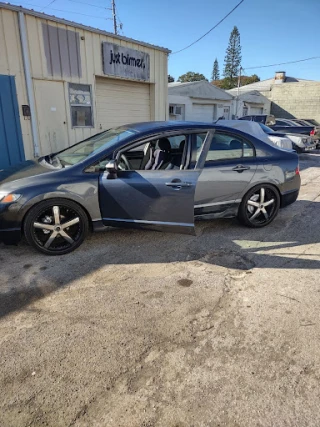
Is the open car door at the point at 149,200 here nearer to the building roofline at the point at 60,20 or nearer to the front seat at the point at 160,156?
the front seat at the point at 160,156

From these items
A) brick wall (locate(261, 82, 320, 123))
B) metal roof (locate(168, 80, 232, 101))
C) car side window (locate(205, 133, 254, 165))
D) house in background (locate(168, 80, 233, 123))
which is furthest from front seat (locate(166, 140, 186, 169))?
Result: brick wall (locate(261, 82, 320, 123))

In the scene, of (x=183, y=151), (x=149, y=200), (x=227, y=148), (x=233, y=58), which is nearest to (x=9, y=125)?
(x=183, y=151)

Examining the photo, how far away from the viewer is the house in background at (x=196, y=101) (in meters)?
18.5

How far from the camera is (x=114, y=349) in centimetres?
233

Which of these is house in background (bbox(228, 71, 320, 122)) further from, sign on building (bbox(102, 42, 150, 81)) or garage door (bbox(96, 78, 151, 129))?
sign on building (bbox(102, 42, 150, 81))

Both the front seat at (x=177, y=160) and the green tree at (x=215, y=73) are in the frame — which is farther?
the green tree at (x=215, y=73)

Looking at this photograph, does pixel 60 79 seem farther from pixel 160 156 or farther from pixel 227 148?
pixel 227 148

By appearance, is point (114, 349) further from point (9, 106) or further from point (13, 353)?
point (9, 106)

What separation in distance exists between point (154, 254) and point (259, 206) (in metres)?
1.83

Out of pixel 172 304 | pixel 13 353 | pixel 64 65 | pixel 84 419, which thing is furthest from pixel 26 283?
pixel 64 65

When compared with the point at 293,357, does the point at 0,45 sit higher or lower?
higher

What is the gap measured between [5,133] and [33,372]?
645cm

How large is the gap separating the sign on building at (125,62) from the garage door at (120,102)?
0.33 metres

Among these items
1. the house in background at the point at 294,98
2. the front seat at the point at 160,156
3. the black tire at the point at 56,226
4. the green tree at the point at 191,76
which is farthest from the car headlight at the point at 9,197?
the green tree at the point at 191,76
